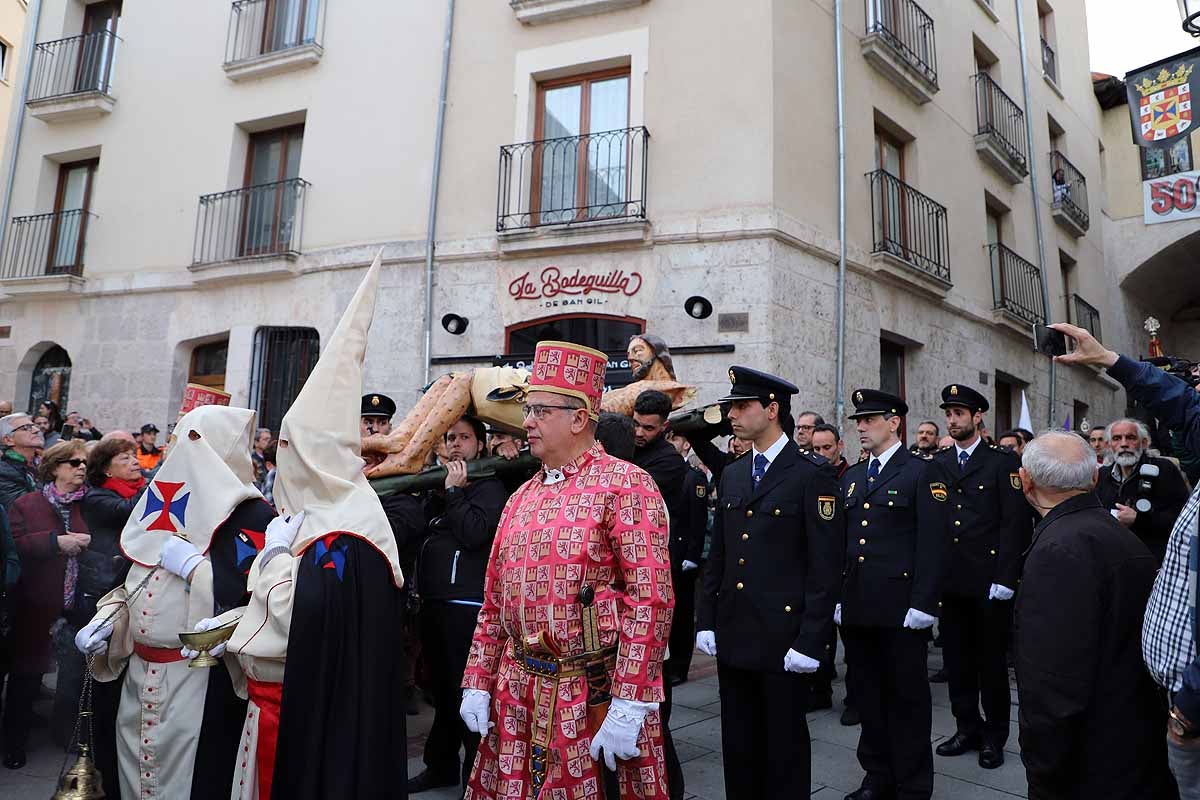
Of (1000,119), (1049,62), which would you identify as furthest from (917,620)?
(1049,62)

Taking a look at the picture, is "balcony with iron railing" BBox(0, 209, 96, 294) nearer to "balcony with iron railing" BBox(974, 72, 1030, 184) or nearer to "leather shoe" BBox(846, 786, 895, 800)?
"leather shoe" BBox(846, 786, 895, 800)

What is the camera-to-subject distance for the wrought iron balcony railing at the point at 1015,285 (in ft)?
47.1

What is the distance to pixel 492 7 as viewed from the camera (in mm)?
11680

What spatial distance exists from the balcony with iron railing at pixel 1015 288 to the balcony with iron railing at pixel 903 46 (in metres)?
3.34

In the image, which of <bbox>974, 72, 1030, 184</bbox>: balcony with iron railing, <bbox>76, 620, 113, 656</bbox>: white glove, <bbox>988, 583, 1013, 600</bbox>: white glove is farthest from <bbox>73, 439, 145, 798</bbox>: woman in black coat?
<bbox>974, 72, 1030, 184</bbox>: balcony with iron railing

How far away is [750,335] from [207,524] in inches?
293

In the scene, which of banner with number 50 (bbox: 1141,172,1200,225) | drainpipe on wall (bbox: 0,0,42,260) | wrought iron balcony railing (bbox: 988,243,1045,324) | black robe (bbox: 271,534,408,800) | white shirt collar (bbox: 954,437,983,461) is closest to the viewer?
black robe (bbox: 271,534,408,800)

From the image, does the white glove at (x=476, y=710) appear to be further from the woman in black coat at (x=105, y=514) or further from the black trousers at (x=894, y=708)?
the black trousers at (x=894, y=708)

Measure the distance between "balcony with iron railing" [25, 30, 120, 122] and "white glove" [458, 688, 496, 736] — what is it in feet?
48.5

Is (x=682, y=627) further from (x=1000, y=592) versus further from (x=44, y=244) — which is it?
(x=44, y=244)

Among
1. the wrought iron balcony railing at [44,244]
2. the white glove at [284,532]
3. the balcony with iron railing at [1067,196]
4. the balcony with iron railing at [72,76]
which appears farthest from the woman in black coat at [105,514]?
the balcony with iron railing at [1067,196]

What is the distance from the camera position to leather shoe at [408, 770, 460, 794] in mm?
4301

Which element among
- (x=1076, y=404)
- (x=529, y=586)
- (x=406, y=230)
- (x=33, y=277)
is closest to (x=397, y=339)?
(x=406, y=230)

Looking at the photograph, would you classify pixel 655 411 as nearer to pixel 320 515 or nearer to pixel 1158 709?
pixel 320 515
